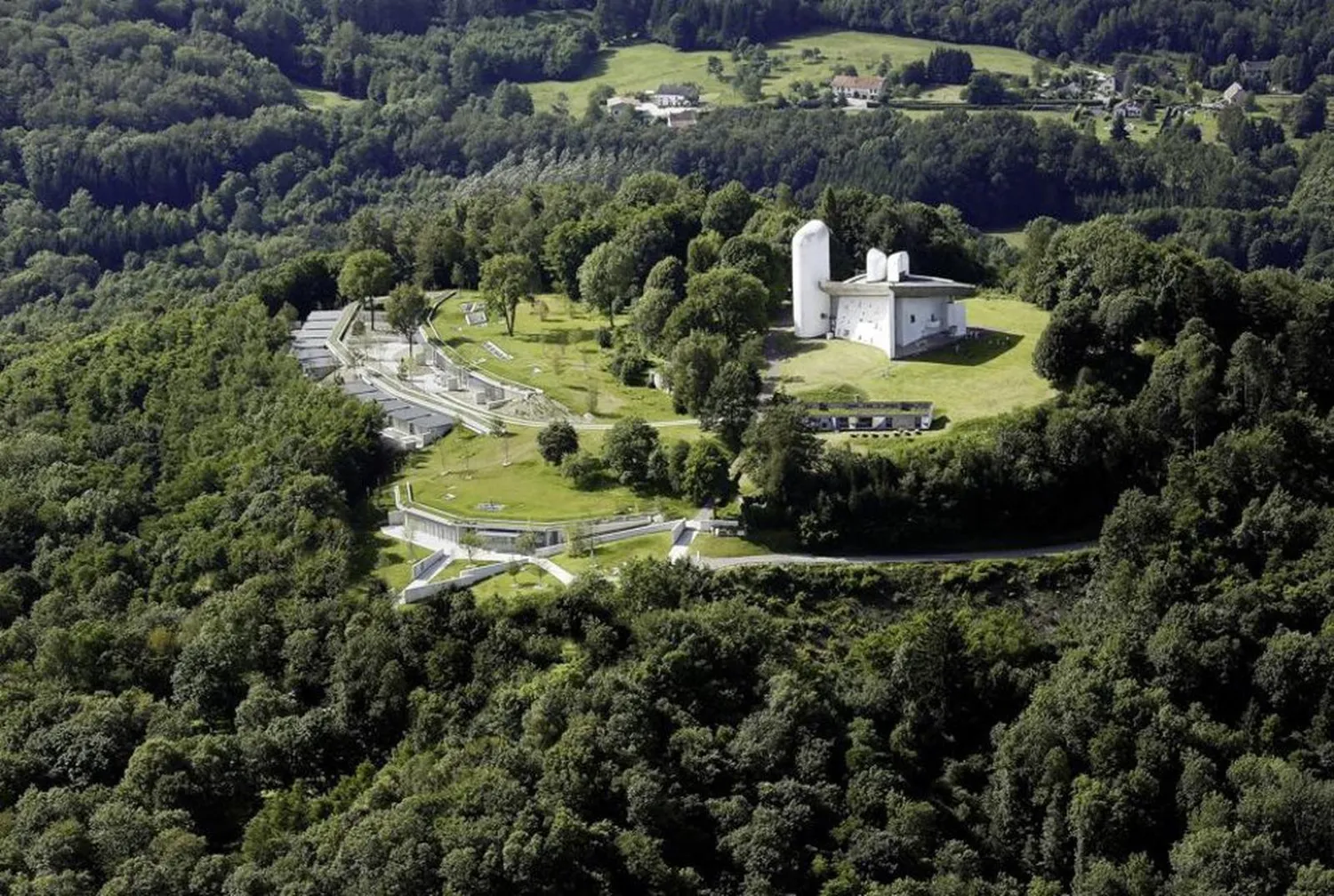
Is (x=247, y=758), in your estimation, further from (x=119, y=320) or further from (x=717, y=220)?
(x=119, y=320)

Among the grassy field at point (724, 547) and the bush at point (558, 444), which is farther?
the bush at point (558, 444)

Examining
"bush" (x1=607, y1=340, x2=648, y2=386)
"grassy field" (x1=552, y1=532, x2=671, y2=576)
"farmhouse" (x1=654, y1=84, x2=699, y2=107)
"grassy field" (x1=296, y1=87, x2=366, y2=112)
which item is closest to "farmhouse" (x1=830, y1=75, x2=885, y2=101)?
"farmhouse" (x1=654, y1=84, x2=699, y2=107)

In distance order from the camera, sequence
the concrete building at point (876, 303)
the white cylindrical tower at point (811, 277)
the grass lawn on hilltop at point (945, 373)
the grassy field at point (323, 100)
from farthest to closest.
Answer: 1. the grassy field at point (323, 100)
2. the white cylindrical tower at point (811, 277)
3. the concrete building at point (876, 303)
4. the grass lawn on hilltop at point (945, 373)

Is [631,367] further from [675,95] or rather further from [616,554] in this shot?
[675,95]

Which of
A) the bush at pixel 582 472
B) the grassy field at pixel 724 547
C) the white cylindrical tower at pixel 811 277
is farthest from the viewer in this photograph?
the white cylindrical tower at pixel 811 277

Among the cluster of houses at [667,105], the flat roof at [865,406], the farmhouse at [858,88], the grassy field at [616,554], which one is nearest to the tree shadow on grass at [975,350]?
the flat roof at [865,406]

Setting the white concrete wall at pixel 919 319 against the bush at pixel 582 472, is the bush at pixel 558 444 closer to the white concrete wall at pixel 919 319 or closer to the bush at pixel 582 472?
the bush at pixel 582 472

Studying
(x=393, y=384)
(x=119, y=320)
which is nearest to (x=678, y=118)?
(x=119, y=320)
